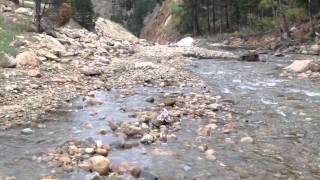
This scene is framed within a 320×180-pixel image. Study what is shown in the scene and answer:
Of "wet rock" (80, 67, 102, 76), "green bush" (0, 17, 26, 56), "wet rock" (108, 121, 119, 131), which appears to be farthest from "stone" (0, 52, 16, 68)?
"wet rock" (108, 121, 119, 131)

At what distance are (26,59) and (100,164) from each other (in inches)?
471

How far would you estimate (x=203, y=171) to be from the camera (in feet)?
30.6

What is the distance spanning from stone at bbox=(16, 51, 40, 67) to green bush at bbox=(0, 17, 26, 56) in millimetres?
648

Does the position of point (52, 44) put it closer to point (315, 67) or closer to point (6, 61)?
point (6, 61)

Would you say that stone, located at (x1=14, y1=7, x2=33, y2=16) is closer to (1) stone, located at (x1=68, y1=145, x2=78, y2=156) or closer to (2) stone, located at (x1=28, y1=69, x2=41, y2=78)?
(2) stone, located at (x1=28, y1=69, x2=41, y2=78)

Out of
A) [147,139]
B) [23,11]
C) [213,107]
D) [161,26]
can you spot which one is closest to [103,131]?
[147,139]

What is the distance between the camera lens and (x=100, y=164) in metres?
9.22

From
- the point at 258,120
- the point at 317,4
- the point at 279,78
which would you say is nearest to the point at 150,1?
the point at 317,4

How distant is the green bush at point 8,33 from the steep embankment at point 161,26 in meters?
57.6

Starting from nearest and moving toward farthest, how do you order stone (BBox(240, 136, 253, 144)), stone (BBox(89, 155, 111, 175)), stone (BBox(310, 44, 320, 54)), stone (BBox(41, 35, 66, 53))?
stone (BBox(89, 155, 111, 175)) < stone (BBox(240, 136, 253, 144)) < stone (BBox(41, 35, 66, 53)) < stone (BBox(310, 44, 320, 54))

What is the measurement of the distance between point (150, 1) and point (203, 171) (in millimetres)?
109544

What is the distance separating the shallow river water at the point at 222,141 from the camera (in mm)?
9305

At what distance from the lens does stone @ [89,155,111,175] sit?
909 cm

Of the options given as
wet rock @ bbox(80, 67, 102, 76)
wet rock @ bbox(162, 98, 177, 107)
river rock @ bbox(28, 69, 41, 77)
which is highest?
river rock @ bbox(28, 69, 41, 77)
